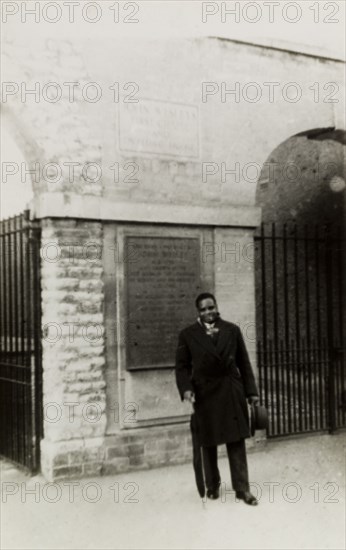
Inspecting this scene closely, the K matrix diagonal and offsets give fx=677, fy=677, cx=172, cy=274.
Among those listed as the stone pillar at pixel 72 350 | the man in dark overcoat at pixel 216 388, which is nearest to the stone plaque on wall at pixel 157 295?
the stone pillar at pixel 72 350

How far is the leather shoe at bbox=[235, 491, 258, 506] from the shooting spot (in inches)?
220

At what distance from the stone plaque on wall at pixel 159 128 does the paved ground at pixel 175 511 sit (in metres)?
3.33

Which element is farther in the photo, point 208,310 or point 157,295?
point 157,295

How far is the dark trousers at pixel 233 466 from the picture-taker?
5633mm

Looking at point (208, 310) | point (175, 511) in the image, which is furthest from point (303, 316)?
point (175, 511)

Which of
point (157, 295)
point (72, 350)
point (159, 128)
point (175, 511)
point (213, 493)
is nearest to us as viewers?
point (175, 511)

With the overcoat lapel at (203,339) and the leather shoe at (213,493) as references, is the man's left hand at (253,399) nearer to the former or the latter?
the overcoat lapel at (203,339)

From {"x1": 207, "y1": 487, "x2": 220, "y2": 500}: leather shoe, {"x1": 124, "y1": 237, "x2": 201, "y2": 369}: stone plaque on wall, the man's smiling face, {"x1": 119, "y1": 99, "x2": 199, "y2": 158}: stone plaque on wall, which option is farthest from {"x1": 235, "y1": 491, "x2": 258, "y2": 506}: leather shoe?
{"x1": 119, "y1": 99, "x2": 199, "y2": 158}: stone plaque on wall

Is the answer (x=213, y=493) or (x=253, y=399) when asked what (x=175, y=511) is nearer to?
(x=213, y=493)

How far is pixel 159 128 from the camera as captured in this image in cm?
713

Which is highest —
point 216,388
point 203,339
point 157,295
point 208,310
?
point 157,295

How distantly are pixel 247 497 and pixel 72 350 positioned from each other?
7.10 feet

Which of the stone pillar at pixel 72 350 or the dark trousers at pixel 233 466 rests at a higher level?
the stone pillar at pixel 72 350

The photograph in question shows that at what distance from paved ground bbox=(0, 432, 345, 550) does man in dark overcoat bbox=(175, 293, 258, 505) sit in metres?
0.33
